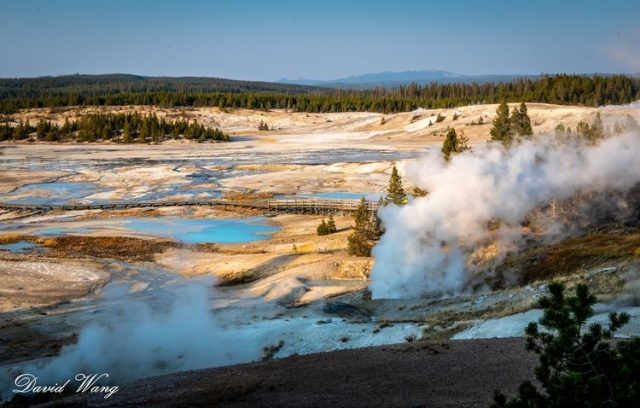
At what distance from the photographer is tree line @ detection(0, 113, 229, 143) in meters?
94.5

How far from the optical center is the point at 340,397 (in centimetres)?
1047

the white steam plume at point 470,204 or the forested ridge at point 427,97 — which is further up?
the forested ridge at point 427,97

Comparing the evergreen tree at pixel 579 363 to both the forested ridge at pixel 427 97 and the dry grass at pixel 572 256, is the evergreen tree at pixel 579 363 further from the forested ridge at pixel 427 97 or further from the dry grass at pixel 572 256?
the forested ridge at pixel 427 97

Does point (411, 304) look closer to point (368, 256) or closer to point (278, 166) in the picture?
point (368, 256)

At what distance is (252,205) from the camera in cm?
4475

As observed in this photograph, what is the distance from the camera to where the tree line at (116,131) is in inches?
3720

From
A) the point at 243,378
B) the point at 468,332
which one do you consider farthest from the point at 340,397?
the point at 468,332

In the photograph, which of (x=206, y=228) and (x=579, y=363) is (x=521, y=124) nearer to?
(x=206, y=228)

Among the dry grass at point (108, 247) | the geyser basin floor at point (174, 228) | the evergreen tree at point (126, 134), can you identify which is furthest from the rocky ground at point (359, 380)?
the evergreen tree at point (126, 134)

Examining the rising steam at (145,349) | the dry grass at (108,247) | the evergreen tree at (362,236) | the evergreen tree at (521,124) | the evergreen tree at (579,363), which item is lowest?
the dry grass at (108,247)

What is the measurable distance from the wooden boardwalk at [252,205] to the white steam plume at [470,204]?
59.8 feet

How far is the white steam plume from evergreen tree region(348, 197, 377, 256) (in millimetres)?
3574
